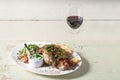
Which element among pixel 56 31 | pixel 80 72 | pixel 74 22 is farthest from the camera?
→ pixel 56 31

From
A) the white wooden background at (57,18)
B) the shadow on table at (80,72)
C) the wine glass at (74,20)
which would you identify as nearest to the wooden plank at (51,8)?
the white wooden background at (57,18)

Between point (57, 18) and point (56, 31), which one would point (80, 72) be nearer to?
point (56, 31)

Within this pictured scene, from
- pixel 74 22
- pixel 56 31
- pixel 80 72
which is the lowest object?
pixel 80 72

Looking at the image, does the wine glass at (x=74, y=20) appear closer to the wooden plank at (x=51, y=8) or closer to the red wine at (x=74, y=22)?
the red wine at (x=74, y=22)

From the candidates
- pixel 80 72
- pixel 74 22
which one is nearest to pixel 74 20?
pixel 74 22

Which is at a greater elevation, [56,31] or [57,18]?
[57,18]

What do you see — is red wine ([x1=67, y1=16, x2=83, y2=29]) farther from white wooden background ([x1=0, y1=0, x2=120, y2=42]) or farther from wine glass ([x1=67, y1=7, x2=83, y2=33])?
white wooden background ([x1=0, y1=0, x2=120, y2=42])

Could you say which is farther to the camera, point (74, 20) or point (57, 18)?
point (57, 18)

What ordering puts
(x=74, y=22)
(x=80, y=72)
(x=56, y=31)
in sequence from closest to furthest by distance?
(x=80, y=72) < (x=74, y=22) < (x=56, y=31)

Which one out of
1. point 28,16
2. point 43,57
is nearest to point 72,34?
point 28,16
